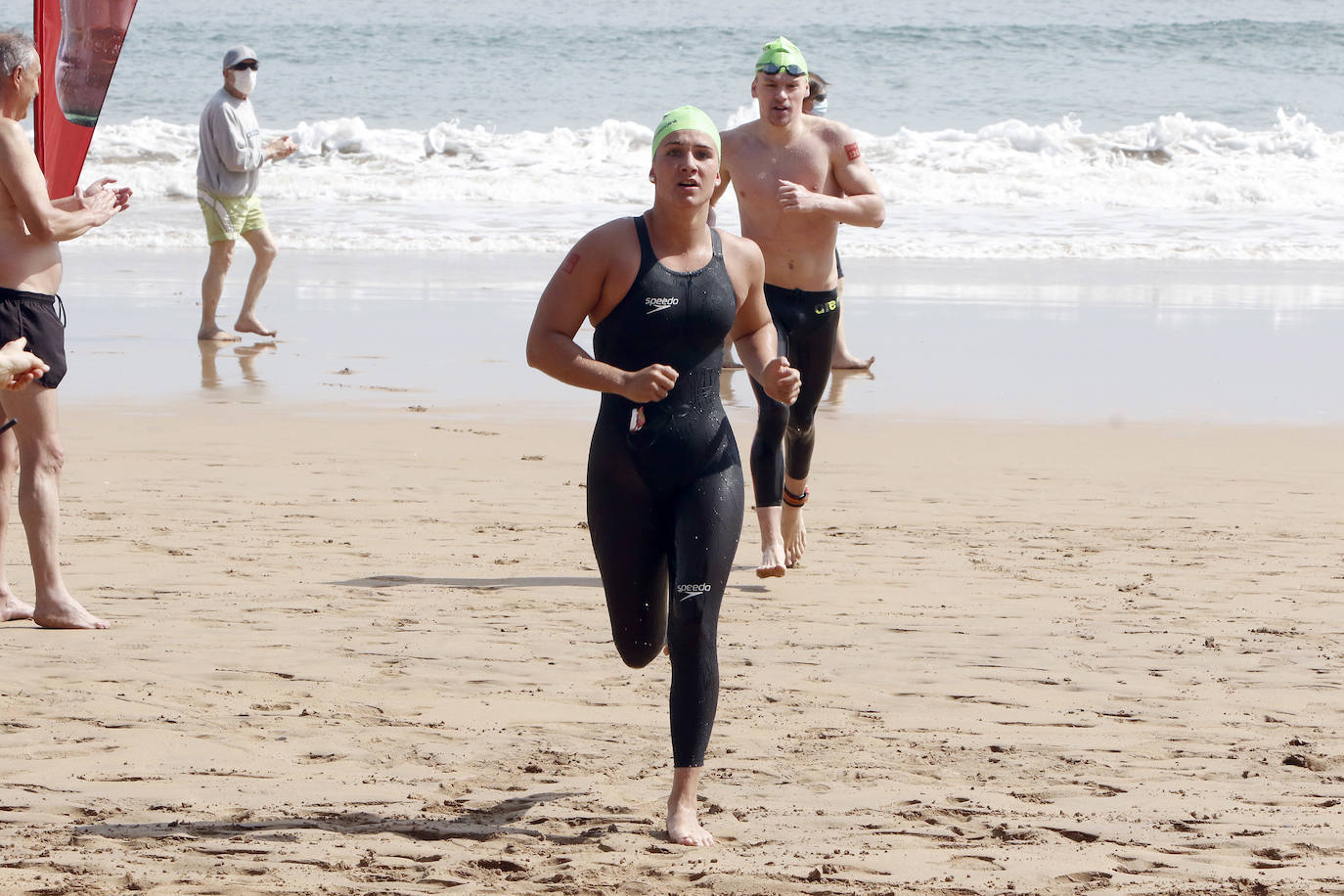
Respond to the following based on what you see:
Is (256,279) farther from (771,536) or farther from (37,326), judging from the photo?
(37,326)

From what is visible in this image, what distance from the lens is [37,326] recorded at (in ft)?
16.7

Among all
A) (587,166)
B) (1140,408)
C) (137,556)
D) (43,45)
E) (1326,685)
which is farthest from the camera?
(587,166)

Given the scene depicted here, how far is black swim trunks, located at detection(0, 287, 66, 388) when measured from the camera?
199 inches

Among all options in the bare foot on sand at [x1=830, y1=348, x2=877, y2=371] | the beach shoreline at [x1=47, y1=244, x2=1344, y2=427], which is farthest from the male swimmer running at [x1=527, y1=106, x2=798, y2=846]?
the bare foot on sand at [x1=830, y1=348, x2=877, y2=371]

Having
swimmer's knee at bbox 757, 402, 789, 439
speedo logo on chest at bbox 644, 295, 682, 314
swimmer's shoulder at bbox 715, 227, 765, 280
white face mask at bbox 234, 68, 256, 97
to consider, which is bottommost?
swimmer's knee at bbox 757, 402, 789, 439

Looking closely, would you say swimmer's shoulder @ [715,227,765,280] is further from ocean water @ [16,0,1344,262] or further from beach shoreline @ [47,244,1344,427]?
ocean water @ [16,0,1344,262]

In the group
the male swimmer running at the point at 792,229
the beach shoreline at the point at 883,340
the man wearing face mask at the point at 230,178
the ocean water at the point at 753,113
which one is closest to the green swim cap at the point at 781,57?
the male swimmer running at the point at 792,229

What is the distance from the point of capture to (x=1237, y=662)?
5211 millimetres

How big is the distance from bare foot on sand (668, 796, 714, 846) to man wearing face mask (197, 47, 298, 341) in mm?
9005

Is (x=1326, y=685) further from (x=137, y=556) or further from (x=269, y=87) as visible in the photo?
(x=269, y=87)

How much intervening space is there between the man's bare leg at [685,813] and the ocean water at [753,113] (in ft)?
50.1

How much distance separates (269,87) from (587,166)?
51.7ft

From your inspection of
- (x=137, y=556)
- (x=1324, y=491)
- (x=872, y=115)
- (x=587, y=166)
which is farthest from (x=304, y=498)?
(x=872, y=115)

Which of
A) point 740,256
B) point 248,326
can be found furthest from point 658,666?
point 248,326
